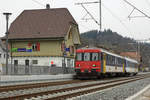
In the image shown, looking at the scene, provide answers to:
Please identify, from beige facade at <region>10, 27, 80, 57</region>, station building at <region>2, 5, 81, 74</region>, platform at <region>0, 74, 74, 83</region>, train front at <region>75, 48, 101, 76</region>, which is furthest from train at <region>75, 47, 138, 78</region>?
beige facade at <region>10, 27, 80, 57</region>

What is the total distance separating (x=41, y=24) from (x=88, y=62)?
2187 cm

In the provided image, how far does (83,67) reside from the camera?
25.9 m

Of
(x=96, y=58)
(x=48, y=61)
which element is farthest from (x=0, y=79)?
(x=48, y=61)

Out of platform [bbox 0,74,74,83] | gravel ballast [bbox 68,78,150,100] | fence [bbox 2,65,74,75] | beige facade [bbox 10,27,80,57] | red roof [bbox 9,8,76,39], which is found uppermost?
red roof [bbox 9,8,76,39]

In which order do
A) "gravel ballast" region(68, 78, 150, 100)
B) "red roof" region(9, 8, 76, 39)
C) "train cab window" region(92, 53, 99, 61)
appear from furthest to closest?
"red roof" region(9, 8, 76, 39) → "train cab window" region(92, 53, 99, 61) → "gravel ballast" region(68, 78, 150, 100)

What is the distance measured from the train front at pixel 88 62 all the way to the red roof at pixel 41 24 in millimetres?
16072

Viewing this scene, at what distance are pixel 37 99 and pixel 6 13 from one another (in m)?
14.7

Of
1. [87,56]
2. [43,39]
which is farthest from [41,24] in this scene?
[87,56]

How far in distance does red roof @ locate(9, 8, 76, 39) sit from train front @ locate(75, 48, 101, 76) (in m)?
16.1

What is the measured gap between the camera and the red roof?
144ft

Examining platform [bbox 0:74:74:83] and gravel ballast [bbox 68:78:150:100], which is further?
platform [bbox 0:74:74:83]

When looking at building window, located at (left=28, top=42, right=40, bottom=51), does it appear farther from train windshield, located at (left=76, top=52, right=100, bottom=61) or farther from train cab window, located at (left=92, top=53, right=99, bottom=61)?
train cab window, located at (left=92, top=53, right=99, bottom=61)

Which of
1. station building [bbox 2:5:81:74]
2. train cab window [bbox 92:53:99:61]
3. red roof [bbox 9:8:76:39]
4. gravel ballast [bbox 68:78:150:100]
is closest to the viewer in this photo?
gravel ballast [bbox 68:78:150:100]

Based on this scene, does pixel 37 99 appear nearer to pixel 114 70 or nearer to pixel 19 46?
pixel 114 70
